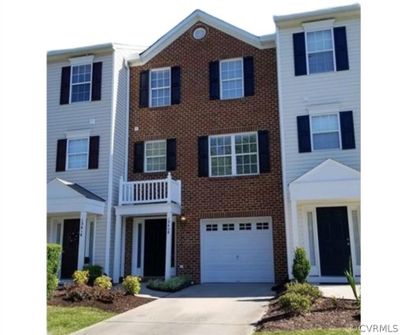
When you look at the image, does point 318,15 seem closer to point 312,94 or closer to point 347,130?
point 312,94

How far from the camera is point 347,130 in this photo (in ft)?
45.4

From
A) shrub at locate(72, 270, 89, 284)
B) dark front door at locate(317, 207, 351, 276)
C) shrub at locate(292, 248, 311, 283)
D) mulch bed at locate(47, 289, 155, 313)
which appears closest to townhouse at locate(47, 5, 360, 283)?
dark front door at locate(317, 207, 351, 276)

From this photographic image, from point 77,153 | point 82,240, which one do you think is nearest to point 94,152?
point 77,153

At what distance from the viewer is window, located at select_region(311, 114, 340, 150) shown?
14039 mm

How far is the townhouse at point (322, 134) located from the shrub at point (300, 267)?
1212 mm

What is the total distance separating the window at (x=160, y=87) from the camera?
16.7 meters

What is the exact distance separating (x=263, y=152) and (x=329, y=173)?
2.68 m

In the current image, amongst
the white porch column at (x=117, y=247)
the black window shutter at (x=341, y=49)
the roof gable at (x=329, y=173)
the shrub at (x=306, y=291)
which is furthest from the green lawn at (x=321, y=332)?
the black window shutter at (x=341, y=49)

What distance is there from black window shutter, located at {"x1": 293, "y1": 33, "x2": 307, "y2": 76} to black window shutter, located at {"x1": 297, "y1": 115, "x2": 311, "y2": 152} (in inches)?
66.4

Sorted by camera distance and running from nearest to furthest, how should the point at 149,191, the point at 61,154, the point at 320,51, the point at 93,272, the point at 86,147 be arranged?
the point at 93,272, the point at 320,51, the point at 149,191, the point at 86,147, the point at 61,154

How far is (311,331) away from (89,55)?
13.9 metres

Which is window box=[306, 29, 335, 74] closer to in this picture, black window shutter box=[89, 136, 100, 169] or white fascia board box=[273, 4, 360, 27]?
white fascia board box=[273, 4, 360, 27]
